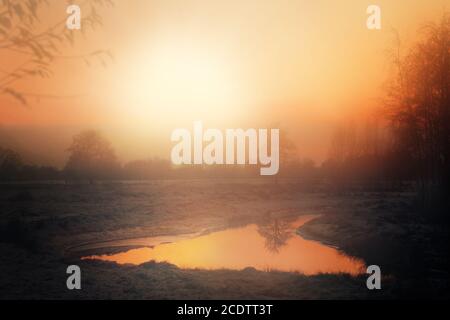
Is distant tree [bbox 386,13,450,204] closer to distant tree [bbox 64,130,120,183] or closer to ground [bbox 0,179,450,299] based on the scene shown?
ground [bbox 0,179,450,299]

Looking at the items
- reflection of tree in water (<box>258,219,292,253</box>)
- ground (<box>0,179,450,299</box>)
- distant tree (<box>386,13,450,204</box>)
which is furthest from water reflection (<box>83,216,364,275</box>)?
distant tree (<box>386,13,450,204</box>)

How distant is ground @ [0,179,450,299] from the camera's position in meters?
12.2

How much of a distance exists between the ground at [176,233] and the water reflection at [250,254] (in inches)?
47.1

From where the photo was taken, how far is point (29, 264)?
1524 centimetres

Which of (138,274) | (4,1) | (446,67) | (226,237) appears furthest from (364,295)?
(446,67)

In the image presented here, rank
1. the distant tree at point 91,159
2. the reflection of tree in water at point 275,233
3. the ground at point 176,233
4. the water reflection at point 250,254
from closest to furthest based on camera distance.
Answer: the ground at point 176,233, the water reflection at point 250,254, the reflection of tree in water at point 275,233, the distant tree at point 91,159

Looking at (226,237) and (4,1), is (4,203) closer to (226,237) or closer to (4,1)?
(226,237)

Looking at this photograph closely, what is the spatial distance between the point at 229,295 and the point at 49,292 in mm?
5064

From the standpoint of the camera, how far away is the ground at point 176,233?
40.1 feet

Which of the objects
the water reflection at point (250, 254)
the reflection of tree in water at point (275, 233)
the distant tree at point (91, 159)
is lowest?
the reflection of tree in water at point (275, 233)

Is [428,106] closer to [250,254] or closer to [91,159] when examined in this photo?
[250,254]

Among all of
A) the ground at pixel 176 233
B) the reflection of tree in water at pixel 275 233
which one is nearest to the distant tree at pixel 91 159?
the ground at pixel 176 233

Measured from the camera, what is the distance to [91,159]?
61.6 meters

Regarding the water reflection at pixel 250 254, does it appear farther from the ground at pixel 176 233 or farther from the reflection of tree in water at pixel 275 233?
the ground at pixel 176 233
